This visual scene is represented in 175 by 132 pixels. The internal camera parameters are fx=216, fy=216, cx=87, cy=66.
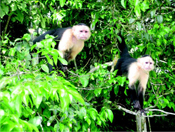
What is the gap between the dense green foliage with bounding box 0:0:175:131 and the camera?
1274mm

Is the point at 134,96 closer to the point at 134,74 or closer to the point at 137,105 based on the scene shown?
the point at 137,105

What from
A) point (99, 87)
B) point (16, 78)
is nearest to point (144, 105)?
point (99, 87)

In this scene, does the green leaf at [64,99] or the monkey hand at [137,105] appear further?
the monkey hand at [137,105]

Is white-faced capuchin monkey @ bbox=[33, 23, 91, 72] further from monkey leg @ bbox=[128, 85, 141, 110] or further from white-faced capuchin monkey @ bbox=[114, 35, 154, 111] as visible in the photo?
monkey leg @ bbox=[128, 85, 141, 110]

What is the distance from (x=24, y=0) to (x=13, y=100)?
199 cm

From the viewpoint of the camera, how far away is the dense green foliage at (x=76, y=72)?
1.27 metres

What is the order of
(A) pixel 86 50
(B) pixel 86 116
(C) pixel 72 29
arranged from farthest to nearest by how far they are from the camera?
(A) pixel 86 50 → (C) pixel 72 29 → (B) pixel 86 116

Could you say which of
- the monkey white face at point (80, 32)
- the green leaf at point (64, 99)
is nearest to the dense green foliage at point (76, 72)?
the green leaf at point (64, 99)

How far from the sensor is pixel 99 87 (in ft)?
9.43

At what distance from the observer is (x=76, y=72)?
3.05 meters

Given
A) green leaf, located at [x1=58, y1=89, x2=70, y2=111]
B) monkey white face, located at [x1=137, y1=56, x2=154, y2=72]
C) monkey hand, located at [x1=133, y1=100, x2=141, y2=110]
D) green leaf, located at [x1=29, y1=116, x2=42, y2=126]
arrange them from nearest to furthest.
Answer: green leaf, located at [x1=58, y1=89, x2=70, y2=111] < green leaf, located at [x1=29, y1=116, x2=42, y2=126] < monkey white face, located at [x1=137, y1=56, x2=154, y2=72] < monkey hand, located at [x1=133, y1=100, x2=141, y2=110]

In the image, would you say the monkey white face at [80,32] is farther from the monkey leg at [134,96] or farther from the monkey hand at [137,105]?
the monkey hand at [137,105]

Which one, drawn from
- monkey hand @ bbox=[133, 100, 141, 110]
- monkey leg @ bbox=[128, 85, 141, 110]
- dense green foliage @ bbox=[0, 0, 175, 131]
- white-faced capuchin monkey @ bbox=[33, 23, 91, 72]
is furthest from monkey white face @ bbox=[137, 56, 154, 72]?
white-faced capuchin monkey @ bbox=[33, 23, 91, 72]

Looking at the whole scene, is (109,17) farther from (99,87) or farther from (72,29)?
(99,87)
